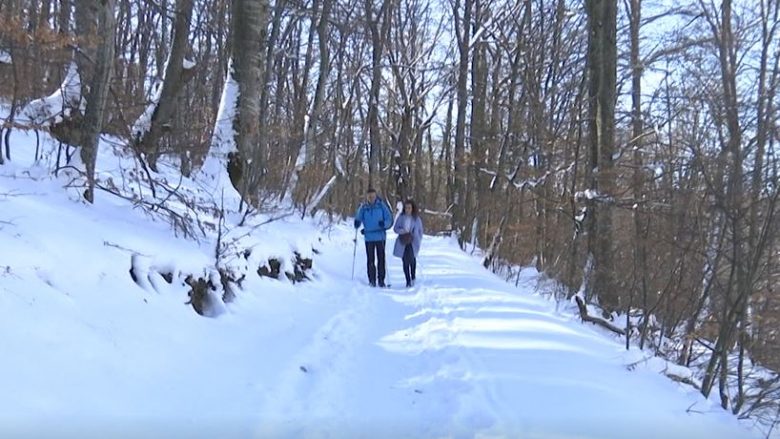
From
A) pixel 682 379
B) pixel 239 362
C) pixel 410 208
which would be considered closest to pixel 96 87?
pixel 239 362

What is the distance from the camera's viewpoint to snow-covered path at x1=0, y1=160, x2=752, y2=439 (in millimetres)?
3773

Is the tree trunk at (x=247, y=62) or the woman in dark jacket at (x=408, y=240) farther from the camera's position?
the woman in dark jacket at (x=408, y=240)

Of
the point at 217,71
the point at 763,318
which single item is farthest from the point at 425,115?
the point at 763,318

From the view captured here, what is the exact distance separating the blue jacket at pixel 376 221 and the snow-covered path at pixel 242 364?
12.1 ft

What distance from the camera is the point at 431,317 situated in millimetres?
7762

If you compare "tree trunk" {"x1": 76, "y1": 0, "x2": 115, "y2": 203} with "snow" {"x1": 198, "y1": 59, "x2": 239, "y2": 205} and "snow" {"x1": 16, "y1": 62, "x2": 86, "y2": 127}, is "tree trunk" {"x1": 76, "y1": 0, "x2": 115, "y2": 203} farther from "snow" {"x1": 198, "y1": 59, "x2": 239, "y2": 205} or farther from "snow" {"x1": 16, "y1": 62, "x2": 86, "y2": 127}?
"snow" {"x1": 198, "y1": 59, "x2": 239, "y2": 205}

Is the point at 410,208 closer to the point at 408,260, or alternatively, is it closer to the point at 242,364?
the point at 408,260

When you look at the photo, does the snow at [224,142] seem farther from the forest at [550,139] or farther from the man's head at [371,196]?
the man's head at [371,196]

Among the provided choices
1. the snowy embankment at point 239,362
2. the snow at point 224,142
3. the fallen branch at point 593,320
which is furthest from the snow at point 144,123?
the fallen branch at point 593,320

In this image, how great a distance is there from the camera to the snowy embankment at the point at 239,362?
3787mm

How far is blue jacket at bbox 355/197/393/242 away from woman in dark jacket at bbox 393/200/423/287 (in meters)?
0.48

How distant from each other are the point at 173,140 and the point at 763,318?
32.0 ft

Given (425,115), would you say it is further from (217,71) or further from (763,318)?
(763,318)

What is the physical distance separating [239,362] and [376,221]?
6.04m
